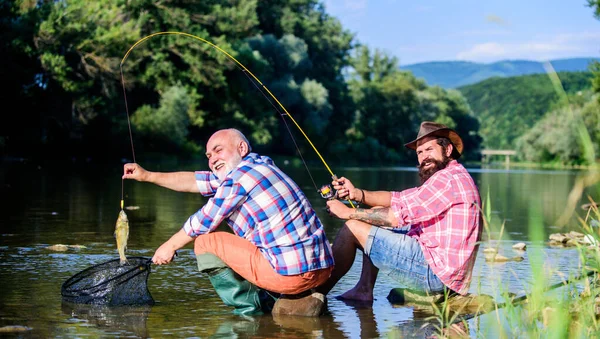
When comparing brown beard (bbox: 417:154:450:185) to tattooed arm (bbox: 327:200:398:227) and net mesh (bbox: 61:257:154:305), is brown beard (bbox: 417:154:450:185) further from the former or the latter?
net mesh (bbox: 61:257:154:305)

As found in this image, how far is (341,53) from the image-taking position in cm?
7944

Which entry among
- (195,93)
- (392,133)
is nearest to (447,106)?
(392,133)

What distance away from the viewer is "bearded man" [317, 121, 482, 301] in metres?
6.18

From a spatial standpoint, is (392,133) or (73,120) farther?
(392,133)

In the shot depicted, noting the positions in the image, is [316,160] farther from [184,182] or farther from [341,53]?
[184,182]

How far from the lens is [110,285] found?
632cm

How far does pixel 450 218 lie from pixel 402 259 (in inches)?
18.7

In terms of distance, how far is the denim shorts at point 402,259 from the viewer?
251 inches

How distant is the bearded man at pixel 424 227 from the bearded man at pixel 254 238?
0.57 m

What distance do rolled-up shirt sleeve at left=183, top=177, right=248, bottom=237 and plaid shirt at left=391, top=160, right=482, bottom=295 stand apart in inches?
48.9

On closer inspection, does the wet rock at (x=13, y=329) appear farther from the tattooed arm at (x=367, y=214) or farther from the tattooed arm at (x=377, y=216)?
the tattooed arm at (x=377, y=216)

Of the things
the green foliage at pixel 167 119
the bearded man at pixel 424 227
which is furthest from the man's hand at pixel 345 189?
the green foliage at pixel 167 119

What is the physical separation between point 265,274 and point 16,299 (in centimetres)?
185

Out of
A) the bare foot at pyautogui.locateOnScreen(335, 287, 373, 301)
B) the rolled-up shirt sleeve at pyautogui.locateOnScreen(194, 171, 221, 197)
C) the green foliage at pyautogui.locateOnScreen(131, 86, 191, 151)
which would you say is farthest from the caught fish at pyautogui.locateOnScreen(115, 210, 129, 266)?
the green foliage at pyautogui.locateOnScreen(131, 86, 191, 151)
